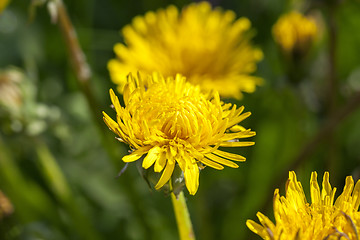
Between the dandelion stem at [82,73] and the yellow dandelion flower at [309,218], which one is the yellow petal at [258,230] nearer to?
the yellow dandelion flower at [309,218]

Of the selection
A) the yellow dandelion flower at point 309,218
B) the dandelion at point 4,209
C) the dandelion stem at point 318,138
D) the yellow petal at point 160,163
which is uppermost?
the dandelion at point 4,209

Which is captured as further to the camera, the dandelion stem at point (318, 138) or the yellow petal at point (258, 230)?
the dandelion stem at point (318, 138)

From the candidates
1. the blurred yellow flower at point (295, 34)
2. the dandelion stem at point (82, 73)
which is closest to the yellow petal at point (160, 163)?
the dandelion stem at point (82, 73)

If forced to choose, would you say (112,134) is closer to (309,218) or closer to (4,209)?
(4,209)

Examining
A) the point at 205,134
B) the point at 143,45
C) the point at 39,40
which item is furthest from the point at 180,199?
the point at 39,40

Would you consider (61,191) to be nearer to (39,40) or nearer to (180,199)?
(180,199)

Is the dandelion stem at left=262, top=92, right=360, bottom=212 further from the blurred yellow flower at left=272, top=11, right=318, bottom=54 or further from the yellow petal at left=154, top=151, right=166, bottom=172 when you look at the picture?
the yellow petal at left=154, top=151, right=166, bottom=172

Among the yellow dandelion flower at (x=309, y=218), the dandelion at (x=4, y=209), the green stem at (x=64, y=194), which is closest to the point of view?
the yellow dandelion flower at (x=309, y=218)
